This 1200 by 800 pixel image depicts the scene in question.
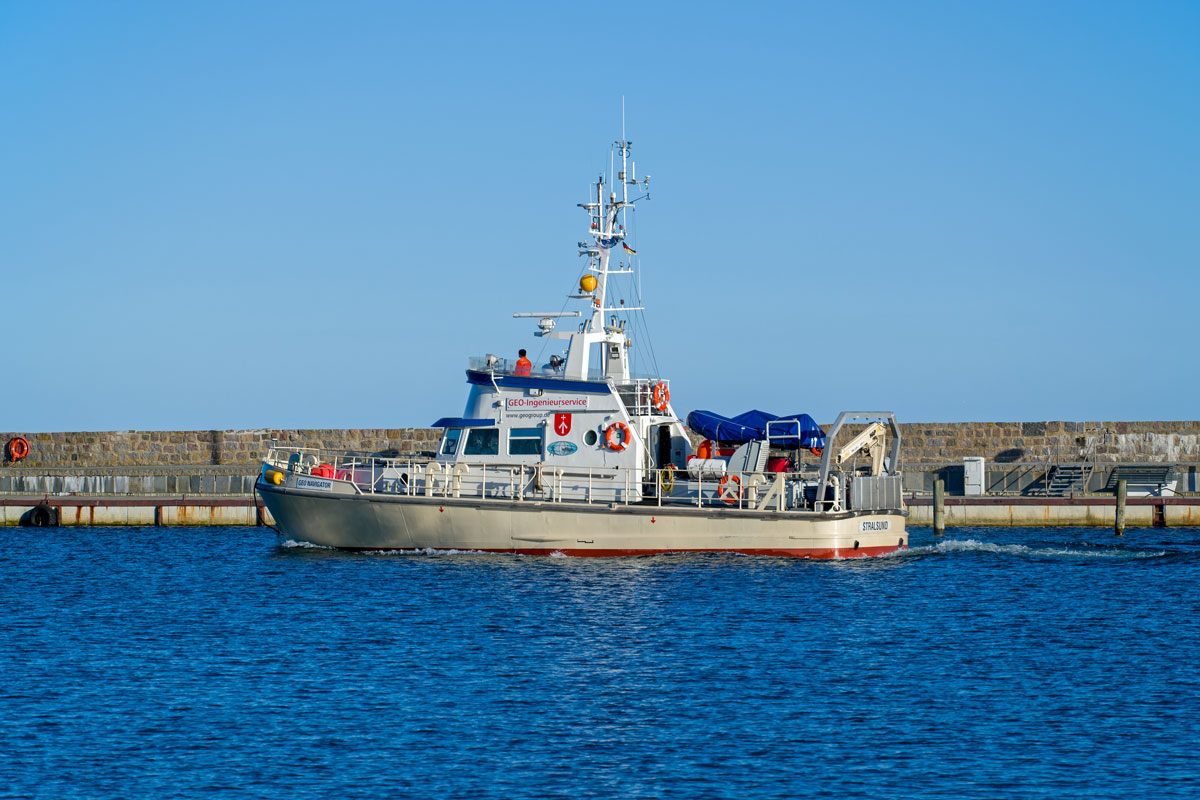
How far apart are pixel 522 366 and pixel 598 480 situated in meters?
3.26

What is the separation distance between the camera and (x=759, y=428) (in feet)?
104

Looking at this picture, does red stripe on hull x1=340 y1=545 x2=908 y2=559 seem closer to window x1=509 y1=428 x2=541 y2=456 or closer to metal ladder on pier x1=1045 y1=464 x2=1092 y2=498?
window x1=509 y1=428 x2=541 y2=456

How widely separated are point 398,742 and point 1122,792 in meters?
8.44

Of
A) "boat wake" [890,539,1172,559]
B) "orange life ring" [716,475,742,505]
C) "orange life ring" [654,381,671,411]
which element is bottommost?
"boat wake" [890,539,1172,559]

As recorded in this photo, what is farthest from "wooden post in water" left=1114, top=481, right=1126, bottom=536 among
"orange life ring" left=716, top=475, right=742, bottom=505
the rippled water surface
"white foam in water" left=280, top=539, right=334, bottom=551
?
"white foam in water" left=280, top=539, right=334, bottom=551

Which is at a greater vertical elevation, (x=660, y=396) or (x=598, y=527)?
(x=660, y=396)

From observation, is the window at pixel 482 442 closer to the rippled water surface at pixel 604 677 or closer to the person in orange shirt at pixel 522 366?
the person in orange shirt at pixel 522 366

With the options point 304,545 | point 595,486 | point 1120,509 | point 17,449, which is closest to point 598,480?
point 595,486

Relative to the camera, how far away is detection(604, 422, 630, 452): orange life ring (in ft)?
101

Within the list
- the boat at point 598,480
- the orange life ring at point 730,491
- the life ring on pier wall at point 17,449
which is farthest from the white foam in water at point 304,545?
the life ring on pier wall at point 17,449

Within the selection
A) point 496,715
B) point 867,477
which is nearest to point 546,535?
point 867,477

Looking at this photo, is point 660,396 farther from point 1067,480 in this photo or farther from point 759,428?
point 1067,480

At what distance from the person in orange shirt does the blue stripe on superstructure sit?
8.6 inches

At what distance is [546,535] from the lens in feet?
99.1
